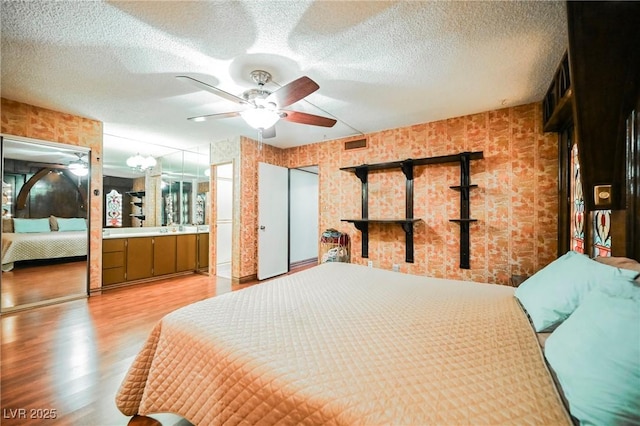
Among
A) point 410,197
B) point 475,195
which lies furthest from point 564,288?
point 410,197

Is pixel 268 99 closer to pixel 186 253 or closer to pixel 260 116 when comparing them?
pixel 260 116

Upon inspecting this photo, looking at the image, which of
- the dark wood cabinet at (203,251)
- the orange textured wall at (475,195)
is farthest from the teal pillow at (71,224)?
the orange textured wall at (475,195)

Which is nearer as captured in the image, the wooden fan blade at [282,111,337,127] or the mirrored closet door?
the wooden fan blade at [282,111,337,127]

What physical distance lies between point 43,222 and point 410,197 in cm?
495

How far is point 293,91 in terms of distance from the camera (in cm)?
198

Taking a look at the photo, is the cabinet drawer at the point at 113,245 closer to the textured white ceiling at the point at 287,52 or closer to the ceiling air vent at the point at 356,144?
the textured white ceiling at the point at 287,52

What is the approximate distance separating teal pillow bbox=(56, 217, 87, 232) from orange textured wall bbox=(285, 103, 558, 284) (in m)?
3.75

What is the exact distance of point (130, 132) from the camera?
3998 millimetres

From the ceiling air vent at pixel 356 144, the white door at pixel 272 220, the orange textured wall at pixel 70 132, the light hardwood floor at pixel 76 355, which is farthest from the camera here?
the white door at pixel 272 220

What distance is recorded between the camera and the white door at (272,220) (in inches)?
175

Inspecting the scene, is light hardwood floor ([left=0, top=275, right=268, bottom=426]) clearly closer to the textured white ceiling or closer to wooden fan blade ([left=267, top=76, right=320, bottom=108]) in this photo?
wooden fan blade ([left=267, top=76, right=320, bottom=108])

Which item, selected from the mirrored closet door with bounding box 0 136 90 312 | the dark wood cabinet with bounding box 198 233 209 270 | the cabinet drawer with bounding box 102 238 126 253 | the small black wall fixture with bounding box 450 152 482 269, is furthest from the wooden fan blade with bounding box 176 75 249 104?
the dark wood cabinet with bounding box 198 233 209 270

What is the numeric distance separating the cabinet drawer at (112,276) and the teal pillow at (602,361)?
16.5 feet

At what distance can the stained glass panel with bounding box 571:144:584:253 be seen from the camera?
2.29 meters
